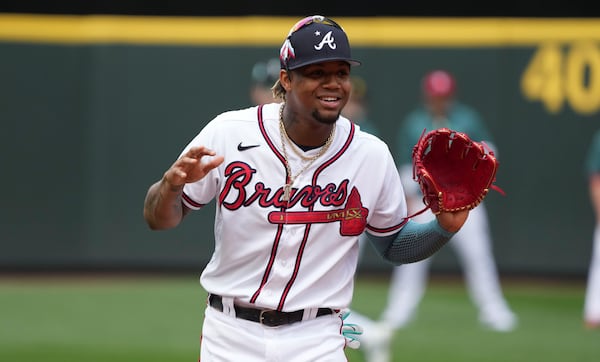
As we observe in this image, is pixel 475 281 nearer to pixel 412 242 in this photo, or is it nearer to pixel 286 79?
pixel 412 242

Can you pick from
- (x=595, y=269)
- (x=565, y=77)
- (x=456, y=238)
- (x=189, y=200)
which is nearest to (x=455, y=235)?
(x=456, y=238)

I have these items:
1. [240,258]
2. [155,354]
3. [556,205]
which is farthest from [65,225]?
[240,258]

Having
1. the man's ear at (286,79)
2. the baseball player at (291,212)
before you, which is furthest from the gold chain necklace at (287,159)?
the man's ear at (286,79)

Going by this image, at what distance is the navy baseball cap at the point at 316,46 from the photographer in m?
4.14

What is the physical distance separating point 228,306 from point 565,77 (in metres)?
8.68

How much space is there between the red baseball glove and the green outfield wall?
805 cm

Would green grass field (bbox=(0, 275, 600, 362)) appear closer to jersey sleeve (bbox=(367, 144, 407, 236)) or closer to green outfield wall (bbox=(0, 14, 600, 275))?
green outfield wall (bbox=(0, 14, 600, 275))

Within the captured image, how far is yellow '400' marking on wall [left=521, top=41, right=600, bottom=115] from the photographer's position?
39.6 ft

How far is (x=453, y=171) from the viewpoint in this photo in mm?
4348

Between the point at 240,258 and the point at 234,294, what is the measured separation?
0.14 m

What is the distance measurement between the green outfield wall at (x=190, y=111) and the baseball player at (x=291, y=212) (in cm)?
805

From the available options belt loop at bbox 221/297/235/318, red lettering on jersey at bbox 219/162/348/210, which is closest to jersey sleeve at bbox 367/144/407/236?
red lettering on jersey at bbox 219/162/348/210

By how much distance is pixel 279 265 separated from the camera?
4.27m

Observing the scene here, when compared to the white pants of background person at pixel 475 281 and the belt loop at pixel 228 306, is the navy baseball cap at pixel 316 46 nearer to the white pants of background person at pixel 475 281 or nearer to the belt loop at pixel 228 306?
the belt loop at pixel 228 306
